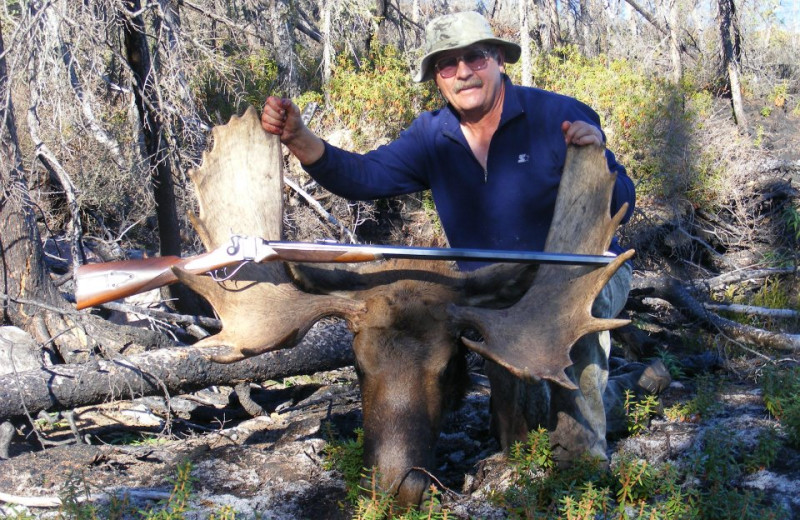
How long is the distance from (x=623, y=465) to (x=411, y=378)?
116 cm

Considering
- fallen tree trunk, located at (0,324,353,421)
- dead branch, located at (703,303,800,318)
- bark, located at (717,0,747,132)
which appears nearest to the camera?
fallen tree trunk, located at (0,324,353,421)

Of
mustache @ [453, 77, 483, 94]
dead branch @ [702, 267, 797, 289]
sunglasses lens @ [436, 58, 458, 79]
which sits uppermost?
sunglasses lens @ [436, 58, 458, 79]

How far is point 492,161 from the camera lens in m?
4.96

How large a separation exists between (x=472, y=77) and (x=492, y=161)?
1.70 feet

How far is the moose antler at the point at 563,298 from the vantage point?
3691 millimetres

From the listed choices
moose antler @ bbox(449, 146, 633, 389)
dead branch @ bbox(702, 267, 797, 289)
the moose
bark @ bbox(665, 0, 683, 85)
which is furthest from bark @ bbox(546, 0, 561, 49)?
the moose

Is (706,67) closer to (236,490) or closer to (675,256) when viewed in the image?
(675,256)

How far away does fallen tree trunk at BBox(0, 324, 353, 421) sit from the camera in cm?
548

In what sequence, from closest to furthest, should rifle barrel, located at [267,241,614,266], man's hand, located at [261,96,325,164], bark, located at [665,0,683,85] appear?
rifle barrel, located at [267,241,614,266]
man's hand, located at [261,96,325,164]
bark, located at [665,0,683,85]

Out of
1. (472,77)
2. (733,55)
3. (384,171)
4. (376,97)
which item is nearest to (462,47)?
(472,77)

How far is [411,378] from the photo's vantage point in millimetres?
3967

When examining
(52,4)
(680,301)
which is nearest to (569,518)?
(680,301)

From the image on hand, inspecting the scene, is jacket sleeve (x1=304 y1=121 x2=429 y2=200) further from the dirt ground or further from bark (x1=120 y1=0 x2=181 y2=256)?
bark (x1=120 y1=0 x2=181 y2=256)

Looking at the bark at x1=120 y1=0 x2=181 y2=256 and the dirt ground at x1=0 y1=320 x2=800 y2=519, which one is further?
the bark at x1=120 y1=0 x2=181 y2=256
